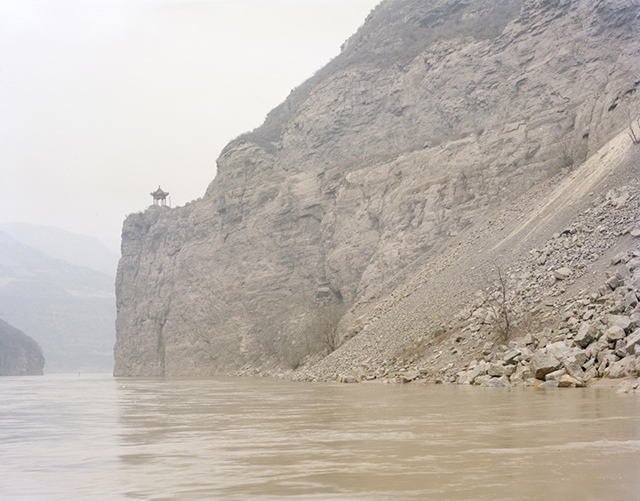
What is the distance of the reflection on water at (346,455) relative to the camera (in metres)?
4.21

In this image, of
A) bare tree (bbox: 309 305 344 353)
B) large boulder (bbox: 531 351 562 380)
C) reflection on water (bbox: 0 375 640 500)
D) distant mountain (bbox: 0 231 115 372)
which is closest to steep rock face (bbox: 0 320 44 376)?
distant mountain (bbox: 0 231 115 372)

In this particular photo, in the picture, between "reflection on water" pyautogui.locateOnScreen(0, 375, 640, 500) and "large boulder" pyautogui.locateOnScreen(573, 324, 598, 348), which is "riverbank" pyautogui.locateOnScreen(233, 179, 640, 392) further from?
"reflection on water" pyautogui.locateOnScreen(0, 375, 640, 500)

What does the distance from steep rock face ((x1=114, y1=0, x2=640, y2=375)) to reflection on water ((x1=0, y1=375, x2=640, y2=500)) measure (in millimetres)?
25873

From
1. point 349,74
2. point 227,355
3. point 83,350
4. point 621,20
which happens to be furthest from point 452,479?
point 83,350

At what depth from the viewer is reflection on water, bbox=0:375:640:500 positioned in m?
4.21

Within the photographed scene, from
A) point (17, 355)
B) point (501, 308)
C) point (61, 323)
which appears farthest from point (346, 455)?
point (61, 323)

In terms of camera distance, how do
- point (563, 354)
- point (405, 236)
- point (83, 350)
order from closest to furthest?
point (563, 354) < point (405, 236) < point (83, 350)

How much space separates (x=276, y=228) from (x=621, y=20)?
34902 millimetres

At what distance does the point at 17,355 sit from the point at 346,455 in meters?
117

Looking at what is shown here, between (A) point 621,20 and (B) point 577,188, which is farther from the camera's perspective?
(A) point 621,20

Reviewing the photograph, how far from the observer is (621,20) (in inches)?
1549

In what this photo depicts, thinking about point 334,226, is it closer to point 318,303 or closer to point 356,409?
point 318,303

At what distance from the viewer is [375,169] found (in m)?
50.2

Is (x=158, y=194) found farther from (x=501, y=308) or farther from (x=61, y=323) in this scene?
(x=61, y=323)
